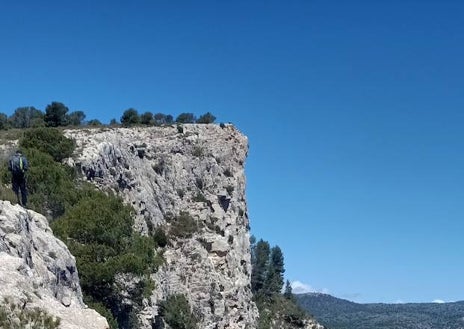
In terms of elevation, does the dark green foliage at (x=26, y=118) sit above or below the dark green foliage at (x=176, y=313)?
above

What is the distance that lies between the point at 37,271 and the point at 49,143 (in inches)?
1138

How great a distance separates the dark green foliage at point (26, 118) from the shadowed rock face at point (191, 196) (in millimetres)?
13917

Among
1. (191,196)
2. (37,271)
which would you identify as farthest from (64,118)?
(37,271)

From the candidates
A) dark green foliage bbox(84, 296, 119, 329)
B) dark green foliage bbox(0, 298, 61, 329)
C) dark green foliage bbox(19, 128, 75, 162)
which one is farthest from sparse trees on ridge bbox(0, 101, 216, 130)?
dark green foliage bbox(0, 298, 61, 329)

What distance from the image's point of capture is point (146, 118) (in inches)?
3472

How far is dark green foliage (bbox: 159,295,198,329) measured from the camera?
181 ft

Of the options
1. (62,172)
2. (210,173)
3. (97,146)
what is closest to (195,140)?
(210,173)

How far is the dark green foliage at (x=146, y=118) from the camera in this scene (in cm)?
8717

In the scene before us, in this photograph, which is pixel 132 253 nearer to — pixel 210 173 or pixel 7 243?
pixel 7 243

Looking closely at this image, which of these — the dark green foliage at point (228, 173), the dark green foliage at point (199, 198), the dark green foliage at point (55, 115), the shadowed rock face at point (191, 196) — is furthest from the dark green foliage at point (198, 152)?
the dark green foliage at point (55, 115)

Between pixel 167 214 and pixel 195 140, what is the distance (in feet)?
41.8

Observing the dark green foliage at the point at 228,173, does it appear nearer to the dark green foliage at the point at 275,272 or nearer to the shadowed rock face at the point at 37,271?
the dark green foliage at the point at 275,272

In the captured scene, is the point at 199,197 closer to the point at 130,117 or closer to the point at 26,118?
the point at 130,117

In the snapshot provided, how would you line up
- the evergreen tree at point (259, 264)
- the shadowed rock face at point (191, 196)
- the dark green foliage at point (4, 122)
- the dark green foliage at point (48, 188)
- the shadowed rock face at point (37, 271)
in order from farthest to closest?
the evergreen tree at point (259, 264), the dark green foliage at point (4, 122), the shadowed rock face at point (191, 196), the dark green foliage at point (48, 188), the shadowed rock face at point (37, 271)
